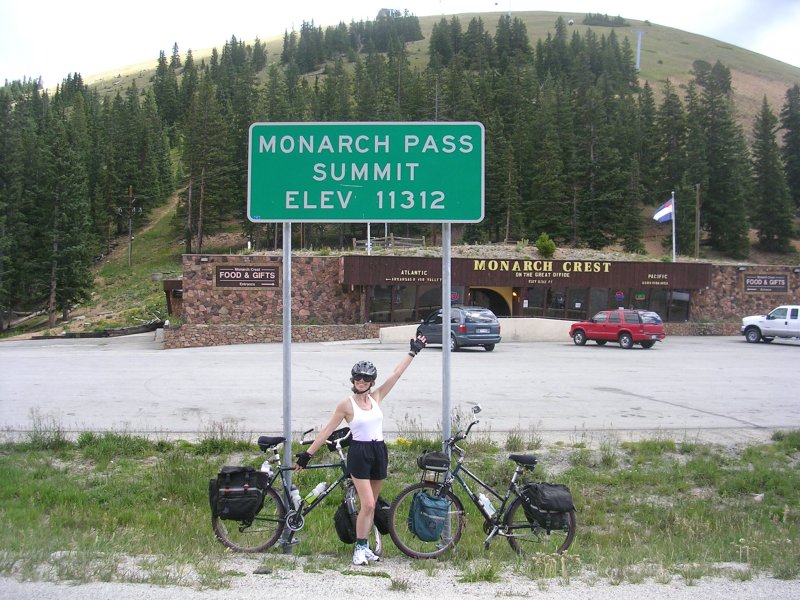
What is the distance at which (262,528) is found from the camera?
581 cm

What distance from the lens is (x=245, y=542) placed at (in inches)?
227

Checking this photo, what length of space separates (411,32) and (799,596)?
203 m

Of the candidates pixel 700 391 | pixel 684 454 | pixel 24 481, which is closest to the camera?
pixel 24 481

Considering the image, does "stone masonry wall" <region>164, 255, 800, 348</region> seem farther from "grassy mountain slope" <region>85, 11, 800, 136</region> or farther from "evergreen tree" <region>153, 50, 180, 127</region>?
"grassy mountain slope" <region>85, 11, 800, 136</region>

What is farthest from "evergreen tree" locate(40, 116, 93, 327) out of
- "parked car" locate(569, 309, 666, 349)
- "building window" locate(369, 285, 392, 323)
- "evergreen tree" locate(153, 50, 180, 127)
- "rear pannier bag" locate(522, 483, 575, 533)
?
"evergreen tree" locate(153, 50, 180, 127)

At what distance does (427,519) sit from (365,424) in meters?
0.91

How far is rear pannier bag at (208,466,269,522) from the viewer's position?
5406 millimetres

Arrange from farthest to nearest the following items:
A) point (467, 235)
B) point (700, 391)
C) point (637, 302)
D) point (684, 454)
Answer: point (467, 235) < point (637, 302) < point (700, 391) < point (684, 454)

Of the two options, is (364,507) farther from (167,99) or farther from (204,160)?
(167,99)

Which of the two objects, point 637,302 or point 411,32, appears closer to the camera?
point 637,302

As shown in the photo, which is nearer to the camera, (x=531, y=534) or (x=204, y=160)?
(x=531, y=534)

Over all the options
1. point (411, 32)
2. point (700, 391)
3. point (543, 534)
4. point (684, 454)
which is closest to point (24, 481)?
point (543, 534)

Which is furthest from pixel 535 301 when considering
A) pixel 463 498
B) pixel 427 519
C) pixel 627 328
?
pixel 427 519

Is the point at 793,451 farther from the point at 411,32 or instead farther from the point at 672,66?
the point at 411,32
